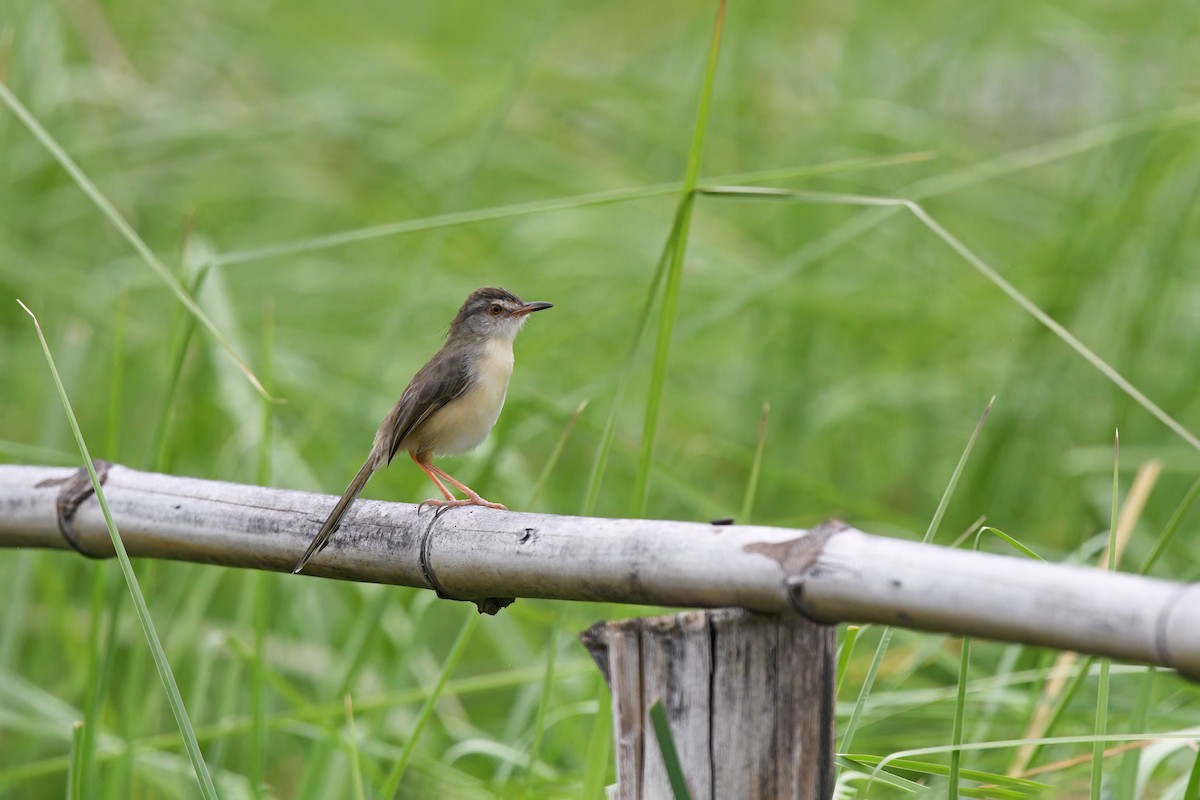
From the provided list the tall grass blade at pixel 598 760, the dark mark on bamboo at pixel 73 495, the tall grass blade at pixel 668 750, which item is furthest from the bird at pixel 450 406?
the tall grass blade at pixel 668 750

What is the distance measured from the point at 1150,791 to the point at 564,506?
2712mm

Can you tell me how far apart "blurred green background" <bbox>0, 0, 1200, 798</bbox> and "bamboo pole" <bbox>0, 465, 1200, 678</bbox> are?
1.33 feet

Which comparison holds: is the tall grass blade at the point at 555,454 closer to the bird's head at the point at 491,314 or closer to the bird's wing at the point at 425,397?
the bird's wing at the point at 425,397

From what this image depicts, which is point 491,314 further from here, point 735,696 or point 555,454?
point 735,696

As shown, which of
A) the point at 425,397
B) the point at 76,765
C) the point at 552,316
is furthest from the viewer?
the point at 552,316

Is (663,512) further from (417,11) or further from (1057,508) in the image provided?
(417,11)

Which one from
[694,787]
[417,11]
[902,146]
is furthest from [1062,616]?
[417,11]

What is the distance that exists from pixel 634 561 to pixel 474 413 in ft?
4.91

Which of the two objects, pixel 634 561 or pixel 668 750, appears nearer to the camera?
pixel 668 750

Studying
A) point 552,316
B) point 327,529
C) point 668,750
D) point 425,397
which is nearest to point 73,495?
point 327,529

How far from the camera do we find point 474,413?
3.13 m

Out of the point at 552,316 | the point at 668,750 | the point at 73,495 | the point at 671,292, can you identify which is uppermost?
the point at 552,316

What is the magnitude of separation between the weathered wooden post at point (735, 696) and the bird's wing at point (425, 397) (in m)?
1.48

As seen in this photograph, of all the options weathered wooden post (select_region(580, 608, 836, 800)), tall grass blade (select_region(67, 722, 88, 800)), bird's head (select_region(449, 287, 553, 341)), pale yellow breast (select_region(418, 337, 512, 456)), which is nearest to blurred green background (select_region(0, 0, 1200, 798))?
pale yellow breast (select_region(418, 337, 512, 456))
